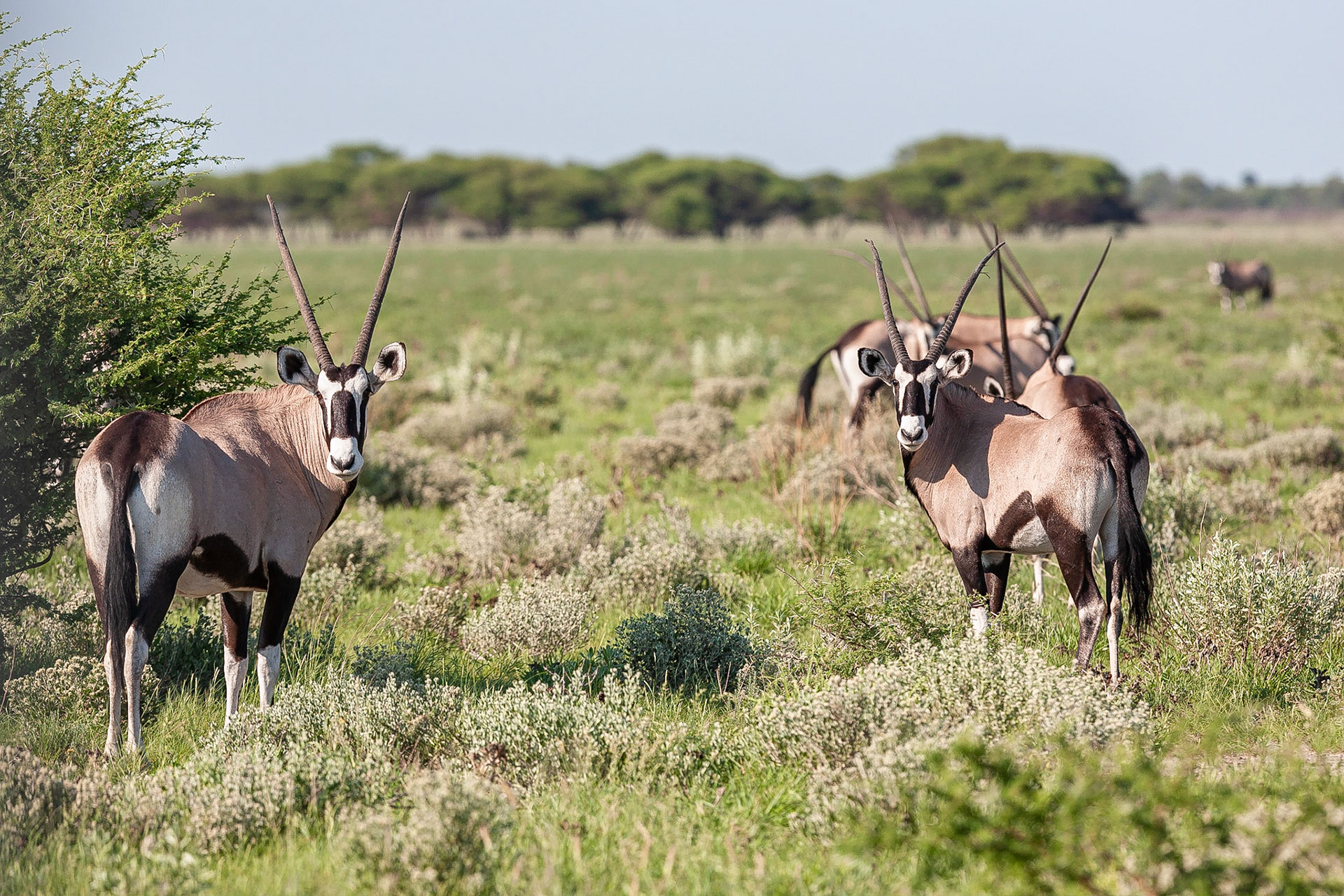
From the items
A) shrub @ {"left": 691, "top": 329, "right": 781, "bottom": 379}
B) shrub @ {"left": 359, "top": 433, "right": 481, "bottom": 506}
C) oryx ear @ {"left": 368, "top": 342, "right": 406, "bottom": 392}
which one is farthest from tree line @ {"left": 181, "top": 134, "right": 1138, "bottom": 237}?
oryx ear @ {"left": 368, "top": 342, "right": 406, "bottom": 392}

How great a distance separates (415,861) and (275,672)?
6.57ft

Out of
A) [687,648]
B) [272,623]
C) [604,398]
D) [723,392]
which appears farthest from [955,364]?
[604,398]

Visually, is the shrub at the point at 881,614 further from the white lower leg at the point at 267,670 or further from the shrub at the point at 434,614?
the white lower leg at the point at 267,670

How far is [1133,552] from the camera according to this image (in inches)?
224

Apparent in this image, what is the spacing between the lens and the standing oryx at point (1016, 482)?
5.63 metres

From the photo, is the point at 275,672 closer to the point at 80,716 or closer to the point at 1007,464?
the point at 80,716

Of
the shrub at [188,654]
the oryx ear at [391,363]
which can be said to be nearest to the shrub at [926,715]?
the oryx ear at [391,363]

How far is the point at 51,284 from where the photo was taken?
5816 mm

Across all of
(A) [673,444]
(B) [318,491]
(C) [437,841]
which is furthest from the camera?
(A) [673,444]

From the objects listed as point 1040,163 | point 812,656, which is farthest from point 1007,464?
point 1040,163

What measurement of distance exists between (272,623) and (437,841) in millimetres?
1984

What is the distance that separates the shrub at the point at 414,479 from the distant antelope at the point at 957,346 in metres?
3.87

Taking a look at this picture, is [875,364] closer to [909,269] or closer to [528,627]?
[909,269]

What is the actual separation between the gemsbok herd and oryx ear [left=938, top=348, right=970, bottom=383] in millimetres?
16
